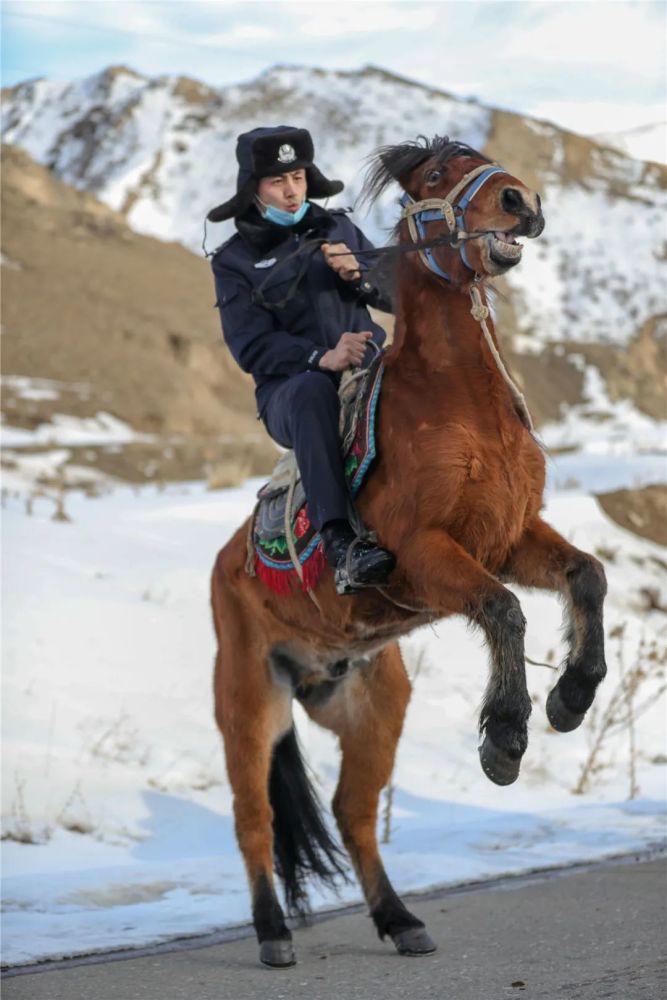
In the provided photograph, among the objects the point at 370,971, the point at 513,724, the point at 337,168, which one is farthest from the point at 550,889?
the point at 337,168

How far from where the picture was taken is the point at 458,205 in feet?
15.8

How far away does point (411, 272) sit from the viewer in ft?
16.7

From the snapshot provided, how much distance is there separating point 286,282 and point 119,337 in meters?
32.9

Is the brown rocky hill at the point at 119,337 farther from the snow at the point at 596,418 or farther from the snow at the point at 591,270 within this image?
the snow at the point at 591,270

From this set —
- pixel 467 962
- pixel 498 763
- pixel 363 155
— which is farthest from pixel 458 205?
pixel 363 155

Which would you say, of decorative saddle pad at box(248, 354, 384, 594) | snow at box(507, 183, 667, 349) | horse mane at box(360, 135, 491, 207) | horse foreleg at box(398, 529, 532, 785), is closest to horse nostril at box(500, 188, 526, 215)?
horse mane at box(360, 135, 491, 207)

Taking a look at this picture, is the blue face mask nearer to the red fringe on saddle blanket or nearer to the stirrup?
the red fringe on saddle blanket

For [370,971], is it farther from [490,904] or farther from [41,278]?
[41,278]

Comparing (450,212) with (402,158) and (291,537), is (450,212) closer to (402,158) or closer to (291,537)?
(402,158)

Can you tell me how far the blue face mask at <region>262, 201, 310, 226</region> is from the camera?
18.9 feet

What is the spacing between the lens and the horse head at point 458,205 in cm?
457

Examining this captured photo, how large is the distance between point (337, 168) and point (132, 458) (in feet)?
131

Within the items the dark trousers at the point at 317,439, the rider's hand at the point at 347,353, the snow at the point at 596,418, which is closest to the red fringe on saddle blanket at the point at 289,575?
the dark trousers at the point at 317,439

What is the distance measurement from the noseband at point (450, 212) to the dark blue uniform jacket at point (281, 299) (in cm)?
64
